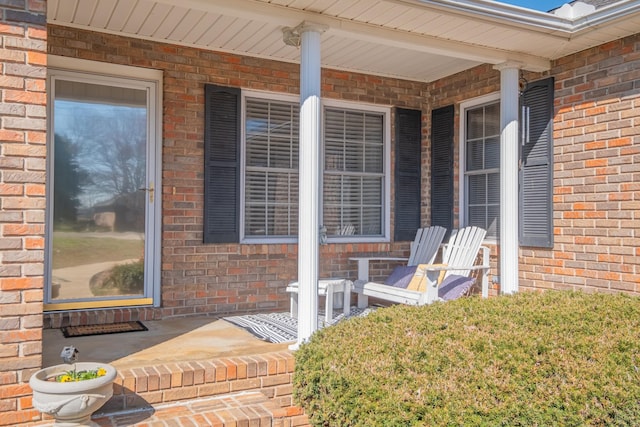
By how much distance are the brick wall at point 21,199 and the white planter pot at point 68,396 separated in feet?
0.66

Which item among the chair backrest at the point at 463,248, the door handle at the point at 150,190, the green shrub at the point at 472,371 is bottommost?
the green shrub at the point at 472,371

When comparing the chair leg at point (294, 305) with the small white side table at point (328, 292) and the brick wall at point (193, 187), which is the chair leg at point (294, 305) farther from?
the brick wall at point (193, 187)

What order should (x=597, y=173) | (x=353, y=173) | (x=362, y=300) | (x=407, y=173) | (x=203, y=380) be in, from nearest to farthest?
(x=203, y=380) < (x=597, y=173) < (x=362, y=300) < (x=353, y=173) < (x=407, y=173)

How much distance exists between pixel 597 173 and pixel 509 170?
2.37 feet

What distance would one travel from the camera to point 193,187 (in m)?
5.38

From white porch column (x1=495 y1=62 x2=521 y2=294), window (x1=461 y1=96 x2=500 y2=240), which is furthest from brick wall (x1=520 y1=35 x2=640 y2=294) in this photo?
window (x1=461 y1=96 x2=500 y2=240)

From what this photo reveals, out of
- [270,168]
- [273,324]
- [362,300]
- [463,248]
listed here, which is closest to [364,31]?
[270,168]

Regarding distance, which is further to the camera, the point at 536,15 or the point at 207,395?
the point at 536,15

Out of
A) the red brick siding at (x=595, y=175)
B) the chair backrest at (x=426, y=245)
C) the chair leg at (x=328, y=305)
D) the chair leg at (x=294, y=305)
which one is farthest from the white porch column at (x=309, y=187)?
the red brick siding at (x=595, y=175)

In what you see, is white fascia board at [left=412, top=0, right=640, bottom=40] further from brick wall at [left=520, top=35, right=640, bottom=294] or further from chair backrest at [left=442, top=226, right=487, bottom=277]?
chair backrest at [left=442, top=226, right=487, bottom=277]

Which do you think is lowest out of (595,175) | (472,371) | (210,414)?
(210,414)

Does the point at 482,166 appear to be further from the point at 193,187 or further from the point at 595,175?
the point at 193,187

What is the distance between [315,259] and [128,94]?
8.15ft

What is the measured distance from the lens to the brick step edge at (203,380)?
11.0 feet
